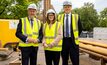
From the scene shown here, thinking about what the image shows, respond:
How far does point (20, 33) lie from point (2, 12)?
112 feet

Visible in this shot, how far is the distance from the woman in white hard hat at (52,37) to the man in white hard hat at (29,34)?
17cm

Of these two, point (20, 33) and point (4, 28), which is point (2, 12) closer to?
point (4, 28)

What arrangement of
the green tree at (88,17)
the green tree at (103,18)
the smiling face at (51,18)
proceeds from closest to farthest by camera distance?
the smiling face at (51,18)
the green tree at (88,17)
the green tree at (103,18)

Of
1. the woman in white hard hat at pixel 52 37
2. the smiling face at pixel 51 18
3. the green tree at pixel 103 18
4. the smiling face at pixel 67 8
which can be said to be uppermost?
the smiling face at pixel 67 8

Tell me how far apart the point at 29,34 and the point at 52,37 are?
51 centimetres

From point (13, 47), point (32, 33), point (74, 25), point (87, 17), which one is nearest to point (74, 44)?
point (74, 25)

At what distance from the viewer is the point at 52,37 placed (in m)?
8.10

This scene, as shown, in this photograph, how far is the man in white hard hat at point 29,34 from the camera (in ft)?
26.4

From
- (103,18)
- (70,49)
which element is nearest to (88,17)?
(103,18)

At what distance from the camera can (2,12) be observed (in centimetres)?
4184

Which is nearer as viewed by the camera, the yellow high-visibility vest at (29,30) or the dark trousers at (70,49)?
the yellow high-visibility vest at (29,30)

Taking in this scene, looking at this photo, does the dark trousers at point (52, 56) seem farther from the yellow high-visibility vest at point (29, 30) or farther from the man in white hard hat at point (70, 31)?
the man in white hard hat at point (70, 31)

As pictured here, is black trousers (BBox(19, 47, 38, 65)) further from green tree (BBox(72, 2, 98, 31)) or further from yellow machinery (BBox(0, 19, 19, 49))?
green tree (BBox(72, 2, 98, 31))

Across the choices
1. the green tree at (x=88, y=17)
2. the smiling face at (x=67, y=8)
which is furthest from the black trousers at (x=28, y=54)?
the green tree at (x=88, y=17)
